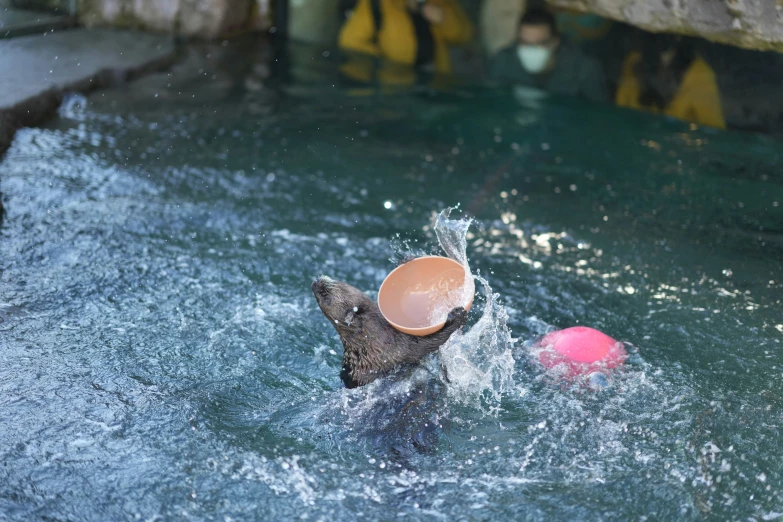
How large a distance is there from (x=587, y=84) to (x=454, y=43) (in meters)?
1.71

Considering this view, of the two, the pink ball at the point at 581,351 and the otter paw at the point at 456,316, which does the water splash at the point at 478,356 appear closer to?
the pink ball at the point at 581,351

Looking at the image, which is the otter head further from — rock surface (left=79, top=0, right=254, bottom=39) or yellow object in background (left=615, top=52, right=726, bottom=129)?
rock surface (left=79, top=0, right=254, bottom=39)

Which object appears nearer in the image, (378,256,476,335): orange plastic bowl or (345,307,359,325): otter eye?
(345,307,359,325): otter eye

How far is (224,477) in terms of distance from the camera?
3.46 meters

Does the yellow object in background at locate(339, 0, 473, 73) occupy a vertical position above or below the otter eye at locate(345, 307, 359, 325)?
above

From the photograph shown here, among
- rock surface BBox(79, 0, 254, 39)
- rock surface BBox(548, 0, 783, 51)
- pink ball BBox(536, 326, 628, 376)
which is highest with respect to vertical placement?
rock surface BBox(548, 0, 783, 51)

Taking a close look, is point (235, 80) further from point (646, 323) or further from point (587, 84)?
point (646, 323)

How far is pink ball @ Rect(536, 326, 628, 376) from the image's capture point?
425cm

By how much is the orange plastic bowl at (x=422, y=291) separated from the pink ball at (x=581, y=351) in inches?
28.9

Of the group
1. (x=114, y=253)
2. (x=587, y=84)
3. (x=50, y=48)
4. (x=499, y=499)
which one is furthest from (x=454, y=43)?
(x=499, y=499)

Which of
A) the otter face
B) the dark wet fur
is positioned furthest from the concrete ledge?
the dark wet fur

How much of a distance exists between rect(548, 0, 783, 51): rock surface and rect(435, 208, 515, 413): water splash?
2.89 metres

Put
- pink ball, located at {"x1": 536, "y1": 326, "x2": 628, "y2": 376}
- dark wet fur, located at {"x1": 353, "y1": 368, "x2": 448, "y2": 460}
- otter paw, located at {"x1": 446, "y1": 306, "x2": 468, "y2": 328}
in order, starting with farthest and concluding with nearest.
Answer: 1. pink ball, located at {"x1": 536, "y1": 326, "x2": 628, "y2": 376}
2. dark wet fur, located at {"x1": 353, "y1": 368, "x2": 448, "y2": 460}
3. otter paw, located at {"x1": 446, "y1": 306, "x2": 468, "y2": 328}

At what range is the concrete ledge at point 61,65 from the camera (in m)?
7.05
